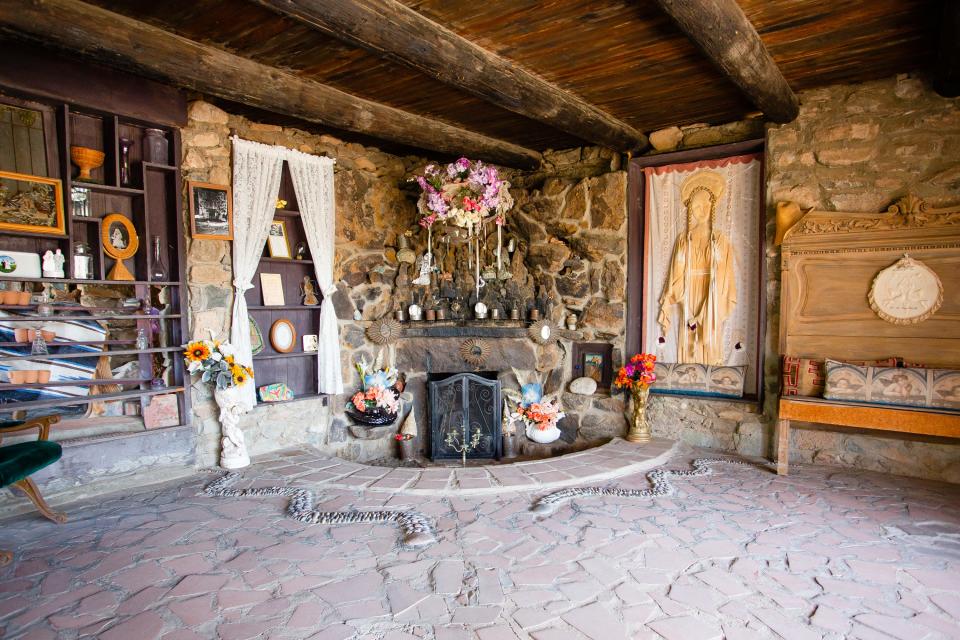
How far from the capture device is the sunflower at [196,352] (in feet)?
12.0

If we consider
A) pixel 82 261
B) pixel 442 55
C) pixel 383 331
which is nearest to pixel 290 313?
pixel 383 331

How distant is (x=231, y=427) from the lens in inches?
149

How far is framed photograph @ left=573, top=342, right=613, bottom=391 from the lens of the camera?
485cm

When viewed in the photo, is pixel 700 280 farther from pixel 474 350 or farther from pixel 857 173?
pixel 474 350

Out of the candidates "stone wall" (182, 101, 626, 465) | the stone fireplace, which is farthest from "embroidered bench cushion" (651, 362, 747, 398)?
the stone fireplace

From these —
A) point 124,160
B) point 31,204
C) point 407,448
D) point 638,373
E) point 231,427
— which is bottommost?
point 407,448

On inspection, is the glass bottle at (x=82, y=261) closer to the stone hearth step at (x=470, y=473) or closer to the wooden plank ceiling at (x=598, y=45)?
the wooden plank ceiling at (x=598, y=45)

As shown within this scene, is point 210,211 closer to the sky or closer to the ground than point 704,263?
closer to the sky

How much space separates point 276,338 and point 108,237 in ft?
4.48

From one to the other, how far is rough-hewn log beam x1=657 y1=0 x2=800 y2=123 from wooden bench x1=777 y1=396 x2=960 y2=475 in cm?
204

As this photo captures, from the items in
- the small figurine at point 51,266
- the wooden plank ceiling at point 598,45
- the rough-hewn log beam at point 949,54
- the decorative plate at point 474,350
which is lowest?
the decorative plate at point 474,350

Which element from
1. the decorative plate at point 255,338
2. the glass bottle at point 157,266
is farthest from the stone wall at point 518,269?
the glass bottle at point 157,266

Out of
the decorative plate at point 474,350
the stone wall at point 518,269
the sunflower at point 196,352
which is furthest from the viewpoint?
the decorative plate at point 474,350

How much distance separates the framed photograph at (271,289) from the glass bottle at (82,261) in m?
1.18
